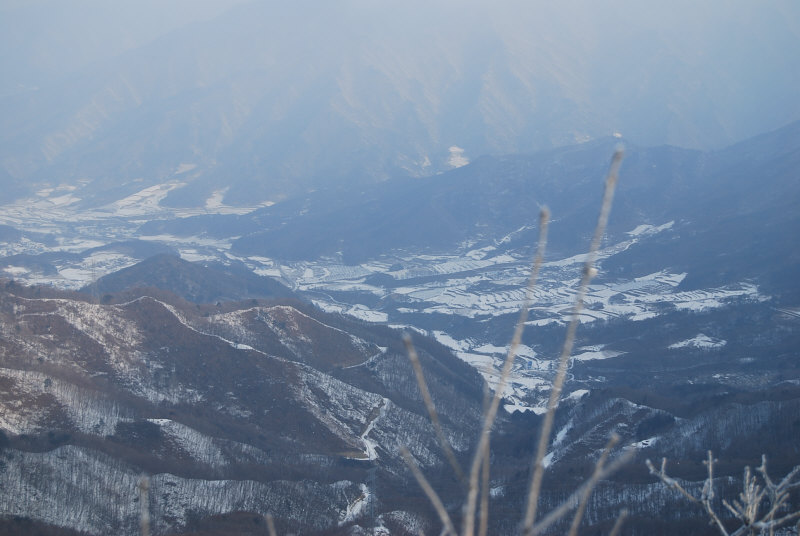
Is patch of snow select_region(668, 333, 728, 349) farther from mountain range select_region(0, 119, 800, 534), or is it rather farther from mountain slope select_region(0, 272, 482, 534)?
mountain slope select_region(0, 272, 482, 534)

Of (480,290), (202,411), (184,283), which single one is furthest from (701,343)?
(184,283)

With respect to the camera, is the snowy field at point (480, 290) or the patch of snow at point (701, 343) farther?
the snowy field at point (480, 290)

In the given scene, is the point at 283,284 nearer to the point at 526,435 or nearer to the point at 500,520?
the point at 526,435

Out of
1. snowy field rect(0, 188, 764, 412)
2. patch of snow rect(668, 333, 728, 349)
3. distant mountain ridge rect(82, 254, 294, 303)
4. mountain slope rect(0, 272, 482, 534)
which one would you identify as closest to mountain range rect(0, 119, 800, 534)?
mountain slope rect(0, 272, 482, 534)

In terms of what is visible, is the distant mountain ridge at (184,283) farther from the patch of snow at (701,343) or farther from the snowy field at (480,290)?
the patch of snow at (701,343)

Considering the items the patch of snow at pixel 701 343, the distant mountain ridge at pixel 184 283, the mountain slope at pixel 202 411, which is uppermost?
the distant mountain ridge at pixel 184 283

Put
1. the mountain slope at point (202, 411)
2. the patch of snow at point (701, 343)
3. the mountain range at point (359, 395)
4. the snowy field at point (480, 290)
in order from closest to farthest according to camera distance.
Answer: the mountain slope at point (202, 411) < the mountain range at point (359, 395) < the patch of snow at point (701, 343) < the snowy field at point (480, 290)

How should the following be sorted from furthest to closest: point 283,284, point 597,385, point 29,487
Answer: point 283,284
point 597,385
point 29,487

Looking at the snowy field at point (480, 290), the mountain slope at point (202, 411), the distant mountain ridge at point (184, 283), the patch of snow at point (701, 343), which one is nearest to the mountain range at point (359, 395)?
the mountain slope at point (202, 411)

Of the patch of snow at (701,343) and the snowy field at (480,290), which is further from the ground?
the snowy field at (480,290)

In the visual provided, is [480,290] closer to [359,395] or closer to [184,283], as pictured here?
[184,283]

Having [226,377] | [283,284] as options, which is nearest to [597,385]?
[226,377]
